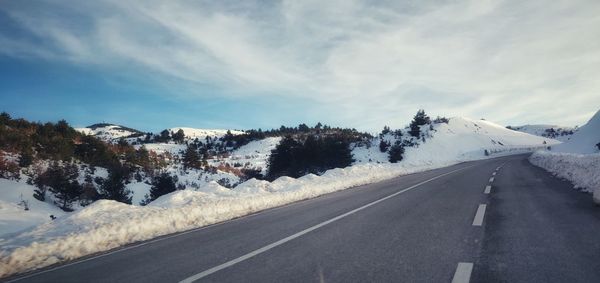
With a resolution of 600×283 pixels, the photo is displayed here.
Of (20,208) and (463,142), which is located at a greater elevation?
(463,142)

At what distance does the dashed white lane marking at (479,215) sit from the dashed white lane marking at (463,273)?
9.41 ft

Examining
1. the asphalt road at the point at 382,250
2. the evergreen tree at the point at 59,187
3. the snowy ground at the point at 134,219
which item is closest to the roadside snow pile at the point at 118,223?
the snowy ground at the point at 134,219

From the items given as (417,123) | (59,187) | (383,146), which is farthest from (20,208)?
(417,123)

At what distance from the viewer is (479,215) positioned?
26.4 feet

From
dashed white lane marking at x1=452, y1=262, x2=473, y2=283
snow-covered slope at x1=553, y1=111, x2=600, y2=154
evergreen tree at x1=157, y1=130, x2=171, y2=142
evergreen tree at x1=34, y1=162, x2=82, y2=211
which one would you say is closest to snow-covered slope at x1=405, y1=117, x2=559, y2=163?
snow-covered slope at x1=553, y1=111, x2=600, y2=154

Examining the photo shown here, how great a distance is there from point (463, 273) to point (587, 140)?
52.6 metres

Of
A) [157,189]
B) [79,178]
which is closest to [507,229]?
[157,189]

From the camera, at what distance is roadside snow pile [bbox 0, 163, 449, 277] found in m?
6.69

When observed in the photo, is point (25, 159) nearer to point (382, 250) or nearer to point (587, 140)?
point (382, 250)

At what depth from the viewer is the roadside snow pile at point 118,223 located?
6.69m

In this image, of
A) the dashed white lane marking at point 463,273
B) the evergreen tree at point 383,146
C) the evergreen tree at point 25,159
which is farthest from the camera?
the evergreen tree at point 383,146

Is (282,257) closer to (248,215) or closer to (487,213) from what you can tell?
(487,213)

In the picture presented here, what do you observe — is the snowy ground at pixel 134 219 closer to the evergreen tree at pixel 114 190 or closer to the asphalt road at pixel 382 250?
the asphalt road at pixel 382 250

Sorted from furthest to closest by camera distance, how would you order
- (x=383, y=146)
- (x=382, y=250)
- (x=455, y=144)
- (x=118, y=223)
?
(x=455, y=144) → (x=383, y=146) → (x=118, y=223) → (x=382, y=250)
